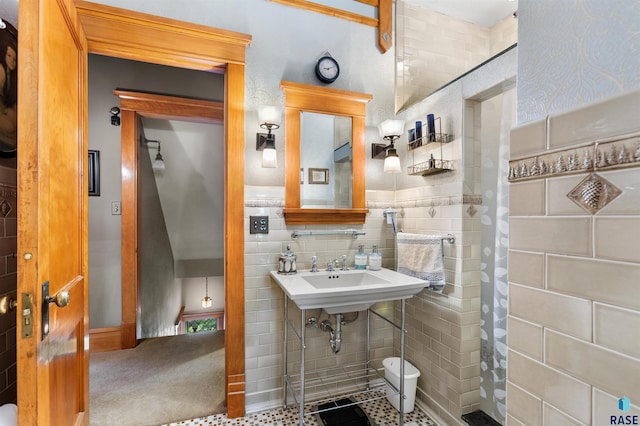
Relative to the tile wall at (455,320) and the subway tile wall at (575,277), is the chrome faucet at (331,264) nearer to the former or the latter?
the tile wall at (455,320)

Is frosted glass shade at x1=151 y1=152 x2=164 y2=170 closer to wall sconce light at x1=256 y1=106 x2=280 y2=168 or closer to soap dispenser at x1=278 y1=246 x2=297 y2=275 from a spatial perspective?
wall sconce light at x1=256 y1=106 x2=280 y2=168

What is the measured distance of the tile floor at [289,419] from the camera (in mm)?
1732

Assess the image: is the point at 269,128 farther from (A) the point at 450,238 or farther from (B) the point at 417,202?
(A) the point at 450,238

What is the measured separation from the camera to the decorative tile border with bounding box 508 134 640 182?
45cm

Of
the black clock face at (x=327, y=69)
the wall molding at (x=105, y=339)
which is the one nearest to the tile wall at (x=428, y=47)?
the black clock face at (x=327, y=69)

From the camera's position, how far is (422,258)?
180 centimetres

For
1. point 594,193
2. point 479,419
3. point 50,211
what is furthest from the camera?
point 479,419

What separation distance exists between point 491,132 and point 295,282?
4.71 feet

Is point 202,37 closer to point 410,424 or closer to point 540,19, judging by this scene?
point 540,19

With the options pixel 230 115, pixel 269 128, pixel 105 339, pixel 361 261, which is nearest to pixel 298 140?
pixel 269 128

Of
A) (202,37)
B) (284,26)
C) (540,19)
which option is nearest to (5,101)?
(202,37)

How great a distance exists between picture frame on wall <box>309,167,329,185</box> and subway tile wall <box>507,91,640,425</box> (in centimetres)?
143

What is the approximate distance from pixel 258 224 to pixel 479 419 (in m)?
1.71

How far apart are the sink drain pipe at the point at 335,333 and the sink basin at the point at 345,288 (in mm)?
251
